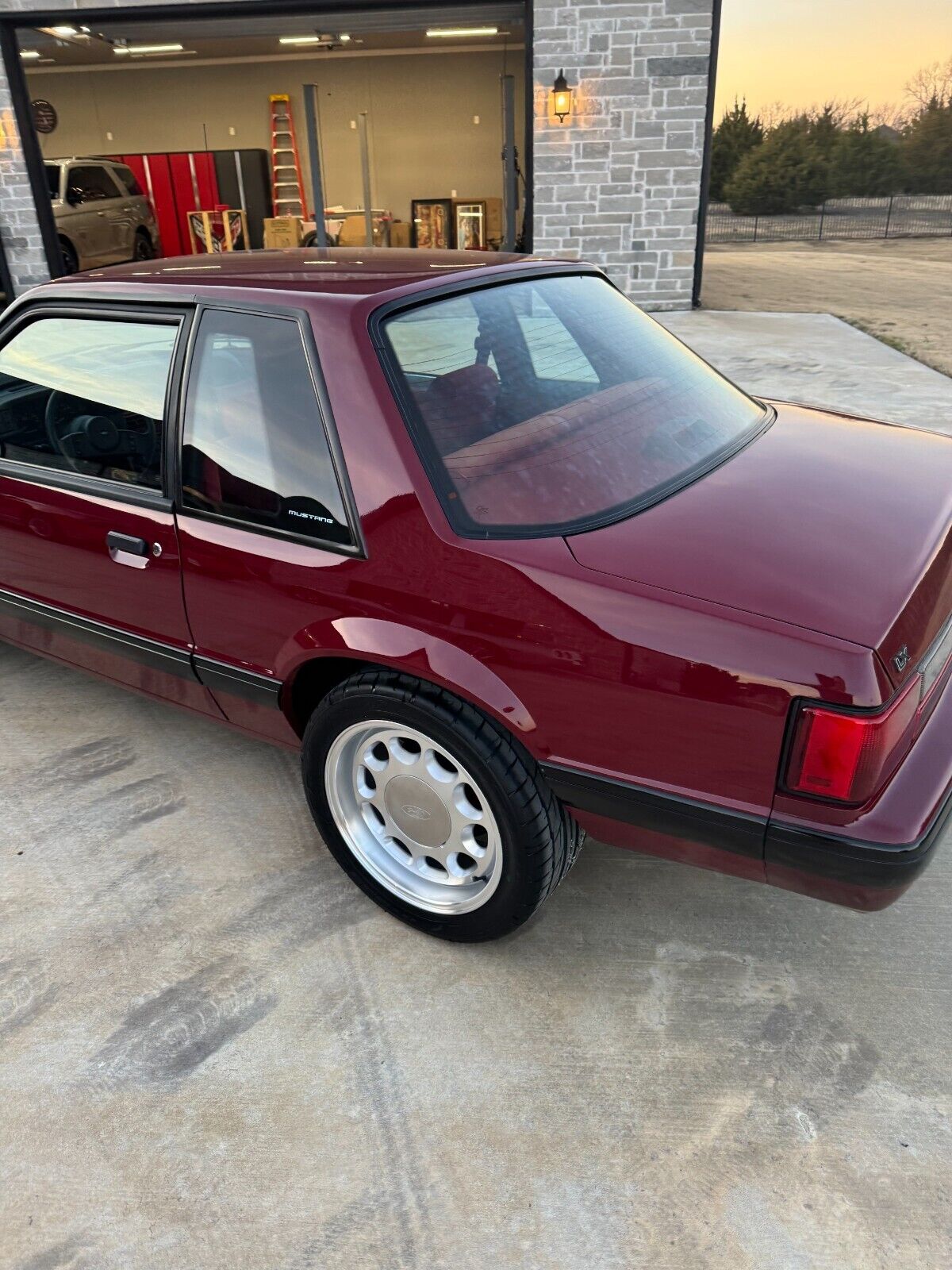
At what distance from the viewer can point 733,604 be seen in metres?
1.61

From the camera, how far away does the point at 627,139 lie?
10.6 m

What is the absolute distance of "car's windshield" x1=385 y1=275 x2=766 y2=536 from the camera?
1.90 m

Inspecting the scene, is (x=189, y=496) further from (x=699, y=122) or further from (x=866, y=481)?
(x=699, y=122)

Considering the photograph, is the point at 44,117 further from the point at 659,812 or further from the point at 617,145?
the point at 659,812

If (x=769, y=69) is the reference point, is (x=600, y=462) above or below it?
below

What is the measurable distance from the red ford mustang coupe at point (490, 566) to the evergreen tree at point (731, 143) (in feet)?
136

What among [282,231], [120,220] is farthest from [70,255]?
[282,231]

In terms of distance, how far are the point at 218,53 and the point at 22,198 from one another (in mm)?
7497

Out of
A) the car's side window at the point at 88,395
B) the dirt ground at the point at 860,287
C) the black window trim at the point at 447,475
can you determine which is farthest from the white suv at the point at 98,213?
the black window trim at the point at 447,475

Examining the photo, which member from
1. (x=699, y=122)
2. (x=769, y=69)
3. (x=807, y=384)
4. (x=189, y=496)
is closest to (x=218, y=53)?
(x=699, y=122)

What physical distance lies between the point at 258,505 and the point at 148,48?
17.6 m

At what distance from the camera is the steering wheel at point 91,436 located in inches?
94.8

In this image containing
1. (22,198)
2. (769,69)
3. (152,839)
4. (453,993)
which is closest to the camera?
(453,993)

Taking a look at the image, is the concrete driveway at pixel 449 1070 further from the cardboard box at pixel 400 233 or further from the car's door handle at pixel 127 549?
the cardboard box at pixel 400 233
